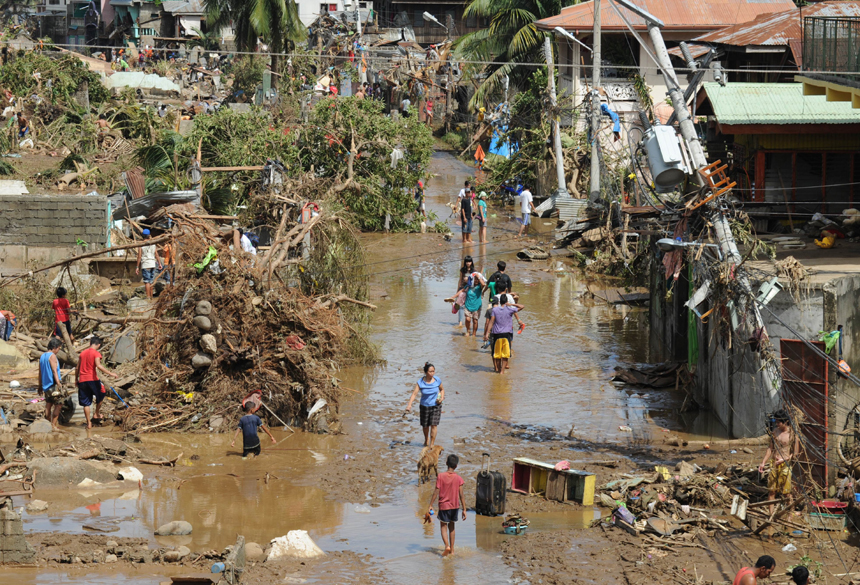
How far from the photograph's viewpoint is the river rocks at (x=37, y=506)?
10.8 m

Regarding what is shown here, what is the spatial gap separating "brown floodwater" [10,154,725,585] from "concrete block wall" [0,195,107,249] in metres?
6.11

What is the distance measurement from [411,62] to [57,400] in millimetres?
40376

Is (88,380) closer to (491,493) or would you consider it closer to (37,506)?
(37,506)

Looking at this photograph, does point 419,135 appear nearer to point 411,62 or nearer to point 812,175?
point 812,175

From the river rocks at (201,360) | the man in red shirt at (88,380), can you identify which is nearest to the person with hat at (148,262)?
the man in red shirt at (88,380)

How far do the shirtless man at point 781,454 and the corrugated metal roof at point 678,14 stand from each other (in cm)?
2590

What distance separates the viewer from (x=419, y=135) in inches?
1094

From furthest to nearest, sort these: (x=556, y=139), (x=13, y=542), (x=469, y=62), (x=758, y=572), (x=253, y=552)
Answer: (x=469, y=62)
(x=556, y=139)
(x=253, y=552)
(x=13, y=542)
(x=758, y=572)

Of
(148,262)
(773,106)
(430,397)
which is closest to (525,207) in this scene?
(773,106)

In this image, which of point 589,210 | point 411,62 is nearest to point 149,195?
point 589,210

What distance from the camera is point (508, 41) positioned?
40.8 meters

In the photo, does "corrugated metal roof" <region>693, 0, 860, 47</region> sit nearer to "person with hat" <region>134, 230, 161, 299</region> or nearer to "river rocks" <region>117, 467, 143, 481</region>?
"person with hat" <region>134, 230, 161, 299</region>

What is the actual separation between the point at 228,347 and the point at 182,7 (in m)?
58.4

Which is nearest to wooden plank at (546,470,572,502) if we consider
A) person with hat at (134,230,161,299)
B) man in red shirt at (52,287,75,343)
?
man in red shirt at (52,287,75,343)
